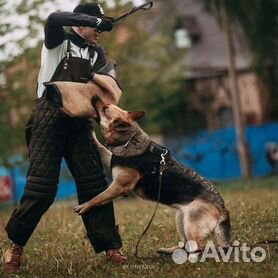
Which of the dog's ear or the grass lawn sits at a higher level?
the dog's ear

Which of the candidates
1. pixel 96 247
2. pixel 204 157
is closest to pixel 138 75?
pixel 204 157

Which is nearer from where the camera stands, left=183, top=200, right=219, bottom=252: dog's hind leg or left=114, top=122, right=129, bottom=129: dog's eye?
left=183, top=200, right=219, bottom=252: dog's hind leg

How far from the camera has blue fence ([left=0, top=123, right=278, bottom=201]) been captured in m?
31.0

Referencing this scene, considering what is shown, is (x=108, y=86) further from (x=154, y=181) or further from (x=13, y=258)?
(x=13, y=258)

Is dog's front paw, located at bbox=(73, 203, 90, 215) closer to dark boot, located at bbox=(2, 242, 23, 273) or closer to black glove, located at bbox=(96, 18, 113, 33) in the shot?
dark boot, located at bbox=(2, 242, 23, 273)

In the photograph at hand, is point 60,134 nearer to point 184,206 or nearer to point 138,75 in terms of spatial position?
point 184,206

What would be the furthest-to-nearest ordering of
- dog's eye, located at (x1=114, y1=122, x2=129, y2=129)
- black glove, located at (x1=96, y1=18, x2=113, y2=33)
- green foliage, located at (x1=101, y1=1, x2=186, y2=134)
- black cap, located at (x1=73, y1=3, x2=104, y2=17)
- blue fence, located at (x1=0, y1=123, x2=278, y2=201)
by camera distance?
blue fence, located at (x1=0, y1=123, x2=278, y2=201) → green foliage, located at (x1=101, y1=1, x2=186, y2=134) → black cap, located at (x1=73, y1=3, x2=104, y2=17) → dog's eye, located at (x1=114, y1=122, x2=129, y2=129) → black glove, located at (x1=96, y1=18, x2=113, y2=33)

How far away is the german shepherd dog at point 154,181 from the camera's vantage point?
5820 mm

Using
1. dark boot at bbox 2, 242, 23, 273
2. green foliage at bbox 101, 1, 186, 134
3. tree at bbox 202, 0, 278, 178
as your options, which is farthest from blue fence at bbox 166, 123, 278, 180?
dark boot at bbox 2, 242, 23, 273

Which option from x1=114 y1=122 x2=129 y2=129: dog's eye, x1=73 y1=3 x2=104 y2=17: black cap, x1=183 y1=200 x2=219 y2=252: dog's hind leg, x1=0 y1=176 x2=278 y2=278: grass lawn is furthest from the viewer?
x1=73 y1=3 x2=104 y2=17: black cap

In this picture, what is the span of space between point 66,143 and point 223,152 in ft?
83.4

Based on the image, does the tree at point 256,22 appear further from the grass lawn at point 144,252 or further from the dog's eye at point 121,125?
the dog's eye at point 121,125

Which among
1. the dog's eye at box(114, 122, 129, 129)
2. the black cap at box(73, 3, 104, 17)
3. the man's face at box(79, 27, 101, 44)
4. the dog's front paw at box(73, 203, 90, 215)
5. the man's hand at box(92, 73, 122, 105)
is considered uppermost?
the black cap at box(73, 3, 104, 17)

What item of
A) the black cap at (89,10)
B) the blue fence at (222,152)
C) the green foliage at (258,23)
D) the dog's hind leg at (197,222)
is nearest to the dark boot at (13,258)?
the dog's hind leg at (197,222)
